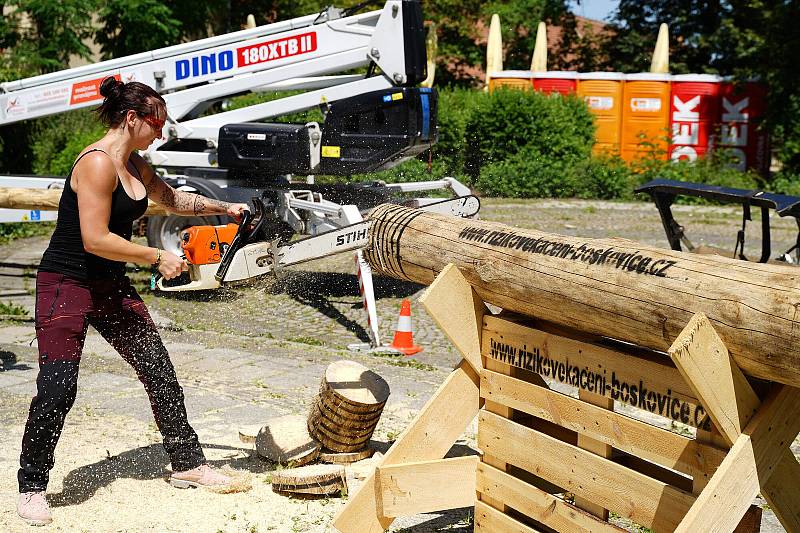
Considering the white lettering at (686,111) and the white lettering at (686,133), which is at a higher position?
the white lettering at (686,111)

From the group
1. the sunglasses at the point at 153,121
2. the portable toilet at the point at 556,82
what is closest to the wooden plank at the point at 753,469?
the sunglasses at the point at 153,121

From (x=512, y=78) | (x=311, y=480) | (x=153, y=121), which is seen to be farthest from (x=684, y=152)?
(x=153, y=121)

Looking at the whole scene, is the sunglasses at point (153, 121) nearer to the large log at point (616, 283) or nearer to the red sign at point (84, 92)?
the large log at point (616, 283)

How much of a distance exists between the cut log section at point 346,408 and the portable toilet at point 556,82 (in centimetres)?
1830

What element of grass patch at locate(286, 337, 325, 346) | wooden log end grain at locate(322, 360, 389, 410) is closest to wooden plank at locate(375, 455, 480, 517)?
wooden log end grain at locate(322, 360, 389, 410)

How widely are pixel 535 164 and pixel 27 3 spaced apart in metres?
10.4

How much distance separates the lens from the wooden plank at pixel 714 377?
300cm

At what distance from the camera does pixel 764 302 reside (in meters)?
2.93

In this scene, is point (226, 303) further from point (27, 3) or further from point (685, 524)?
point (27, 3)

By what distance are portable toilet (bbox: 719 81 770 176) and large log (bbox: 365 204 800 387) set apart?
1865cm

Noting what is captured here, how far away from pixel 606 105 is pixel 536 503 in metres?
19.4

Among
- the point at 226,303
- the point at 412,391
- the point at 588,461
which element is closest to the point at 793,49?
the point at 226,303

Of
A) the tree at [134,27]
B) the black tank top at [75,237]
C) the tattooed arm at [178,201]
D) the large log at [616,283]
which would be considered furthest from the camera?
the tree at [134,27]

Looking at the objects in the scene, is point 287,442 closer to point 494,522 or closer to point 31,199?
point 494,522
